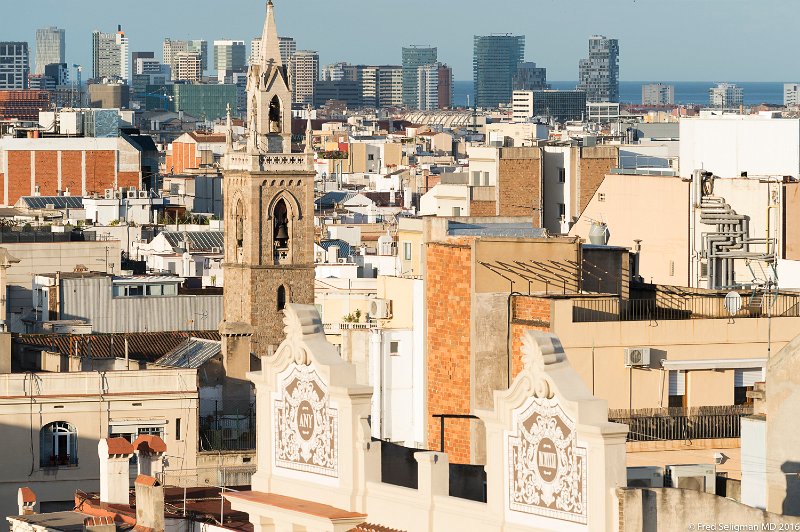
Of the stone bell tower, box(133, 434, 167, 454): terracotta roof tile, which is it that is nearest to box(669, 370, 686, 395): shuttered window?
box(133, 434, 167, 454): terracotta roof tile

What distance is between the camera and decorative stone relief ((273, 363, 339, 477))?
891 inches

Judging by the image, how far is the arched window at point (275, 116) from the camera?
76875mm

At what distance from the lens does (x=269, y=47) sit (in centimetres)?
7819

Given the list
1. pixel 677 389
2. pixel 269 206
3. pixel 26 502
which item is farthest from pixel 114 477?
pixel 269 206

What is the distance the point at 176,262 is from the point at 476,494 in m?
61.7

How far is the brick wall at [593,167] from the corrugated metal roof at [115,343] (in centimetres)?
1437

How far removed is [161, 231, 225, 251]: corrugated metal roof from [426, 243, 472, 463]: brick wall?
63.9 metres

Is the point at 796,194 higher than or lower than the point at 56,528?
higher

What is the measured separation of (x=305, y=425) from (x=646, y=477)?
3.28 metres

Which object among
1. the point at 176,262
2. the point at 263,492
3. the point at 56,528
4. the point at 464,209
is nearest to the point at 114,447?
the point at 56,528

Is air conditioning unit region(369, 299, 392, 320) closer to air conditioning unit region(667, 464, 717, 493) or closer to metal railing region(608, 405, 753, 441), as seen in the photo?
metal railing region(608, 405, 753, 441)

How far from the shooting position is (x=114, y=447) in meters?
30.2

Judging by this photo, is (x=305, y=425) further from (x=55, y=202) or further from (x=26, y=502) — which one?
(x=55, y=202)

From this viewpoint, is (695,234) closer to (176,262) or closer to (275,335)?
(275,335)
